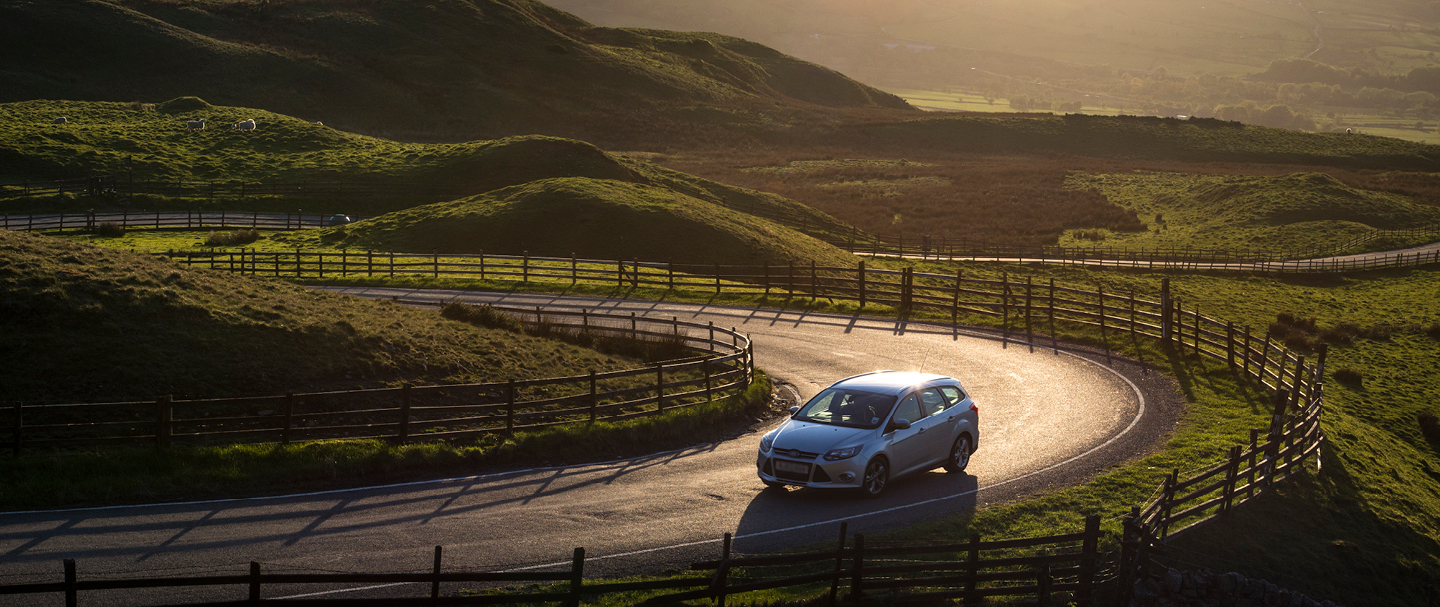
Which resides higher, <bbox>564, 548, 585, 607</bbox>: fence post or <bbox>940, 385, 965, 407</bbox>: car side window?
<bbox>940, 385, 965, 407</bbox>: car side window

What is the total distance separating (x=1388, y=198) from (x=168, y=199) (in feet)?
342

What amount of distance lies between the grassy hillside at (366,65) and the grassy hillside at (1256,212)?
7144cm

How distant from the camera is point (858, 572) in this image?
426 inches

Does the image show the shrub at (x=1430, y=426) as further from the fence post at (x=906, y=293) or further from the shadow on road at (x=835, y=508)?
the shadow on road at (x=835, y=508)

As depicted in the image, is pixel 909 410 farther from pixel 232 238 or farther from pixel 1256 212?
pixel 1256 212

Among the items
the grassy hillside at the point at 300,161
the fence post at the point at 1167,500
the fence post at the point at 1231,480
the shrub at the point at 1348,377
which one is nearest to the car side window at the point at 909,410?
the fence post at the point at 1167,500

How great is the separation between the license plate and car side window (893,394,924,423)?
1772 mm

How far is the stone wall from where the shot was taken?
1326 cm

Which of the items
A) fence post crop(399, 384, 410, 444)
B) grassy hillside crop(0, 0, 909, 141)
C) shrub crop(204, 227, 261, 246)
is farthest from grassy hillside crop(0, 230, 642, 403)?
grassy hillside crop(0, 0, 909, 141)

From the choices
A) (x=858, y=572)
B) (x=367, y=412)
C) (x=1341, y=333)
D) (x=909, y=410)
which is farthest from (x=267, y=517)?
(x=1341, y=333)

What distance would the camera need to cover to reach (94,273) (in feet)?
65.6

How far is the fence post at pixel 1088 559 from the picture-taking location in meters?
12.0

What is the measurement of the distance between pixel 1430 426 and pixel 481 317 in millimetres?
29143

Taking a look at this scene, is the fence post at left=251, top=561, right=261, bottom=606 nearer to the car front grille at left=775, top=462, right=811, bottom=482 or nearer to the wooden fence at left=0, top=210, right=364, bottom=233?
the car front grille at left=775, top=462, right=811, bottom=482
